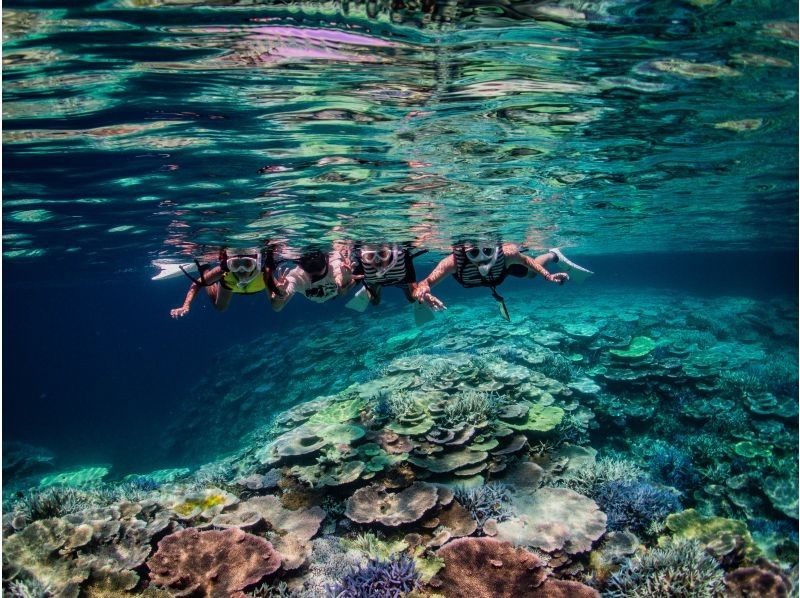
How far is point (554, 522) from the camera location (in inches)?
273

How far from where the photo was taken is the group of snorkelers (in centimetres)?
861

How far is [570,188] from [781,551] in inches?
416

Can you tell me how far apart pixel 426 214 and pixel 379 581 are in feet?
37.6

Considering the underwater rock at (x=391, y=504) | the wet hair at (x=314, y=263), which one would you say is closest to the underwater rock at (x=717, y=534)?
the underwater rock at (x=391, y=504)

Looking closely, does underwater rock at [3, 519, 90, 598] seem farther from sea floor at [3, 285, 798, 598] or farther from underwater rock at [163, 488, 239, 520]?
underwater rock at [163, 488, 239, 520]

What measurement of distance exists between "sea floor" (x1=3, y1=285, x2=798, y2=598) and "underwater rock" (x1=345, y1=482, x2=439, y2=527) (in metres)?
0.03

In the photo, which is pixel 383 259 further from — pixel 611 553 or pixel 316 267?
pixel 611 553

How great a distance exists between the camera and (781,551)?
336 inches

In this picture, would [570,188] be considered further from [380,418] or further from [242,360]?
[242,360]

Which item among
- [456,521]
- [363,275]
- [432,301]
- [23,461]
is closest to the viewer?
[456,521]

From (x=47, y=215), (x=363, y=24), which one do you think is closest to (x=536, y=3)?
(x=363, y=24)

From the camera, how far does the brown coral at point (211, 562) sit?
548 cm

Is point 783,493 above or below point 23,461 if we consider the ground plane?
above

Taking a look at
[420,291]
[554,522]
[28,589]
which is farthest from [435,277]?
[28,589]
